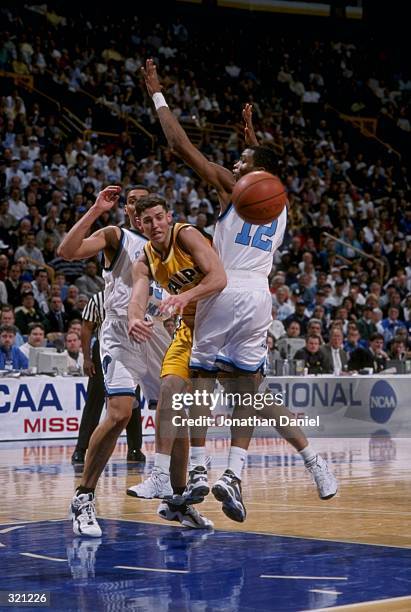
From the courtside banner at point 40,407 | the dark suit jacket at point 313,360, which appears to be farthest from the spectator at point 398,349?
the courtside banner at point 40,407

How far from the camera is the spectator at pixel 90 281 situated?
630 inches

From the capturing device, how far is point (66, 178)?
18438 mm

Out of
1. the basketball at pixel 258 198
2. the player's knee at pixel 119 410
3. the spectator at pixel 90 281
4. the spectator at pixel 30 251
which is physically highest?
the spectator at pixel 30 251

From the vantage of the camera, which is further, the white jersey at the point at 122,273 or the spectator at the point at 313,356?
the spectator at the point at 313,356

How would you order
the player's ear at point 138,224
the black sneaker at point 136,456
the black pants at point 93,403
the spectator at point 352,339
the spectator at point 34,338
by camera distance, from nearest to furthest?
the player's ear at point 138,224, the black pants at point 93,403, the black sneaker at point 136,456, the spectator at point 34,338, the spectator at point 352,339

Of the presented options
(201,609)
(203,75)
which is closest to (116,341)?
(201,609)

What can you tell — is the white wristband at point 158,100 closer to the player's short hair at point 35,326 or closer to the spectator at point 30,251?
the player's short hair at point 35,326

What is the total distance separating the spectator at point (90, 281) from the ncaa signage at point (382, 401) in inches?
165

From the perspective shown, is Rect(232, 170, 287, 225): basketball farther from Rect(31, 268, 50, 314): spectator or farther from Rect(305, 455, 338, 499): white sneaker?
Rect(31, 268, 50, 314): spectator

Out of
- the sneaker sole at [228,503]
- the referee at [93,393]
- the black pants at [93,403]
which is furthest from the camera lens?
the black pants at [93,403]

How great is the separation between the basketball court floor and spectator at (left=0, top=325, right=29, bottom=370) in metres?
3.89

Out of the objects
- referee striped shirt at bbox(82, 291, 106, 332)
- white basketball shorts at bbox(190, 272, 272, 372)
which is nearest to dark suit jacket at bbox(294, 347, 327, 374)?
referee striped shirt at bbox(82, 291, 106, 332)

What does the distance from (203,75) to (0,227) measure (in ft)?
32.2

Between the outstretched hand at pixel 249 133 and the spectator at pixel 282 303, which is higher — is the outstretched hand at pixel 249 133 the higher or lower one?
the lower one
